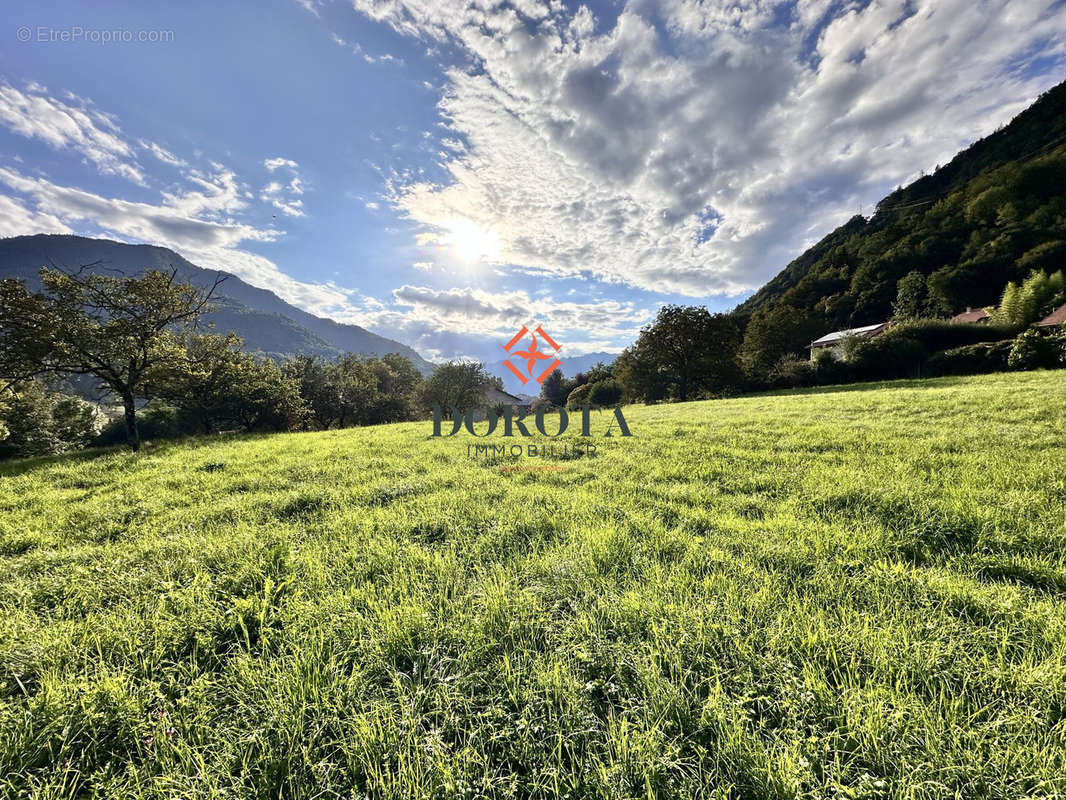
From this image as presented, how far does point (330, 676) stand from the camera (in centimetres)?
203

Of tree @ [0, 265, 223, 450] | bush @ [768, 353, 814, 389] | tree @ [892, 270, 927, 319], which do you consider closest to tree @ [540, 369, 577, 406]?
→ bush @ [768, 353, 814, 389]

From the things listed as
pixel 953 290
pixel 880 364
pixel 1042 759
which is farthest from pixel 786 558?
pixel 953 290

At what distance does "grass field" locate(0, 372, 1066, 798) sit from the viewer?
1.50 meters

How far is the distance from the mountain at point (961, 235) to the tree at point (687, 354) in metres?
23.6

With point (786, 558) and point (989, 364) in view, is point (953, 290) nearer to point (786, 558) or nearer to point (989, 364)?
point (989, 364)

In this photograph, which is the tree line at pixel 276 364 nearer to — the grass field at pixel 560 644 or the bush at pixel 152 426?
the bush at pixel 152 426

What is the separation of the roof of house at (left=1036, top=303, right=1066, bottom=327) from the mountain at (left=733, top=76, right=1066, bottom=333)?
12.9 metres

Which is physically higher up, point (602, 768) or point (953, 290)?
point (953, 290)

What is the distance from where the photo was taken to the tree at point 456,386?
3874cm

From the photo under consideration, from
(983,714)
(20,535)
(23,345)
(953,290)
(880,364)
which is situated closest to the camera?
(983,714)

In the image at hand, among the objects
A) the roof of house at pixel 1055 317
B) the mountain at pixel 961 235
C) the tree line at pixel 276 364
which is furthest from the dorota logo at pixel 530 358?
the mountain at pixel 961 235

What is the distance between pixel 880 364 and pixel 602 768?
1490 inches

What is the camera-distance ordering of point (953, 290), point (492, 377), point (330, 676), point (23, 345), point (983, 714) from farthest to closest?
point (492, 377) < point (953, 290) < point (23, 345) < point (330, 676) < point (983, 714)

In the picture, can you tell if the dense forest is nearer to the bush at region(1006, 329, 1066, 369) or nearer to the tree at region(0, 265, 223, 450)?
the bush at region(1006, 329, 1066, 369)
